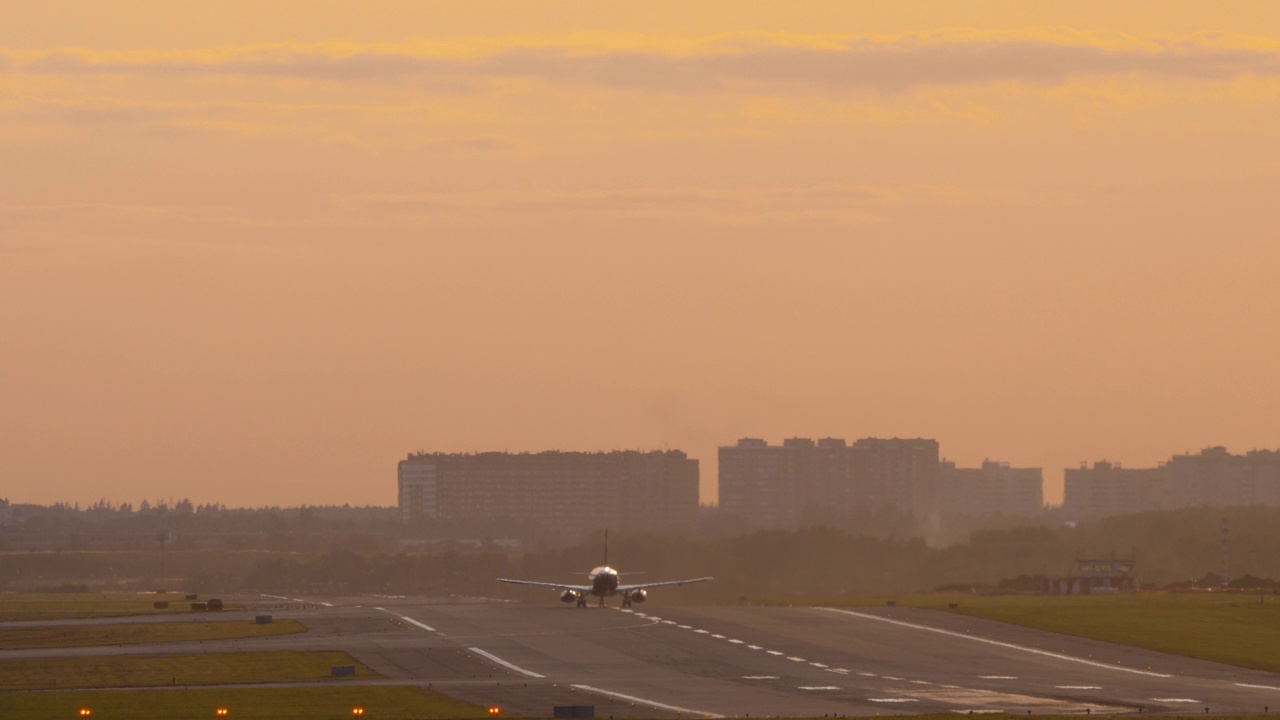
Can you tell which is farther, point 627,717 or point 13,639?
point 13,639

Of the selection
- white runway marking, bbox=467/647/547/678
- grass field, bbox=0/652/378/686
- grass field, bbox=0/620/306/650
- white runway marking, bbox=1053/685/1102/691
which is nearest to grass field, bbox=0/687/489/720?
grass field, bbox=0/652/378/686

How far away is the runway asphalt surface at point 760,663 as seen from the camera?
2660 inches

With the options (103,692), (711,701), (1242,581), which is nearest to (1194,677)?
(711,701)

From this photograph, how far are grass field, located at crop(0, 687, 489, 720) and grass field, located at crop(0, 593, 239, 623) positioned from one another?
6615 cm

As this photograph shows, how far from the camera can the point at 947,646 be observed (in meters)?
93.6

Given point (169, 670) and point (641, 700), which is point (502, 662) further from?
point (641, 700)

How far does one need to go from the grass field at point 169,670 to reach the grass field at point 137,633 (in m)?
13.7

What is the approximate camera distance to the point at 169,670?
83562mm

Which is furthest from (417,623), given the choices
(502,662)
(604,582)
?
(502,662)

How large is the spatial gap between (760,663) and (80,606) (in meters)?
93.2

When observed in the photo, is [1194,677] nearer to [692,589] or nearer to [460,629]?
[460,629]

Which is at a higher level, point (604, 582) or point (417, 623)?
point (604, 582)

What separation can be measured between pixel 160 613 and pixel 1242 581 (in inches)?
3503

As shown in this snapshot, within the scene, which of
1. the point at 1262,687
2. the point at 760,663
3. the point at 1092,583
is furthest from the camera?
the point at 1092,583
